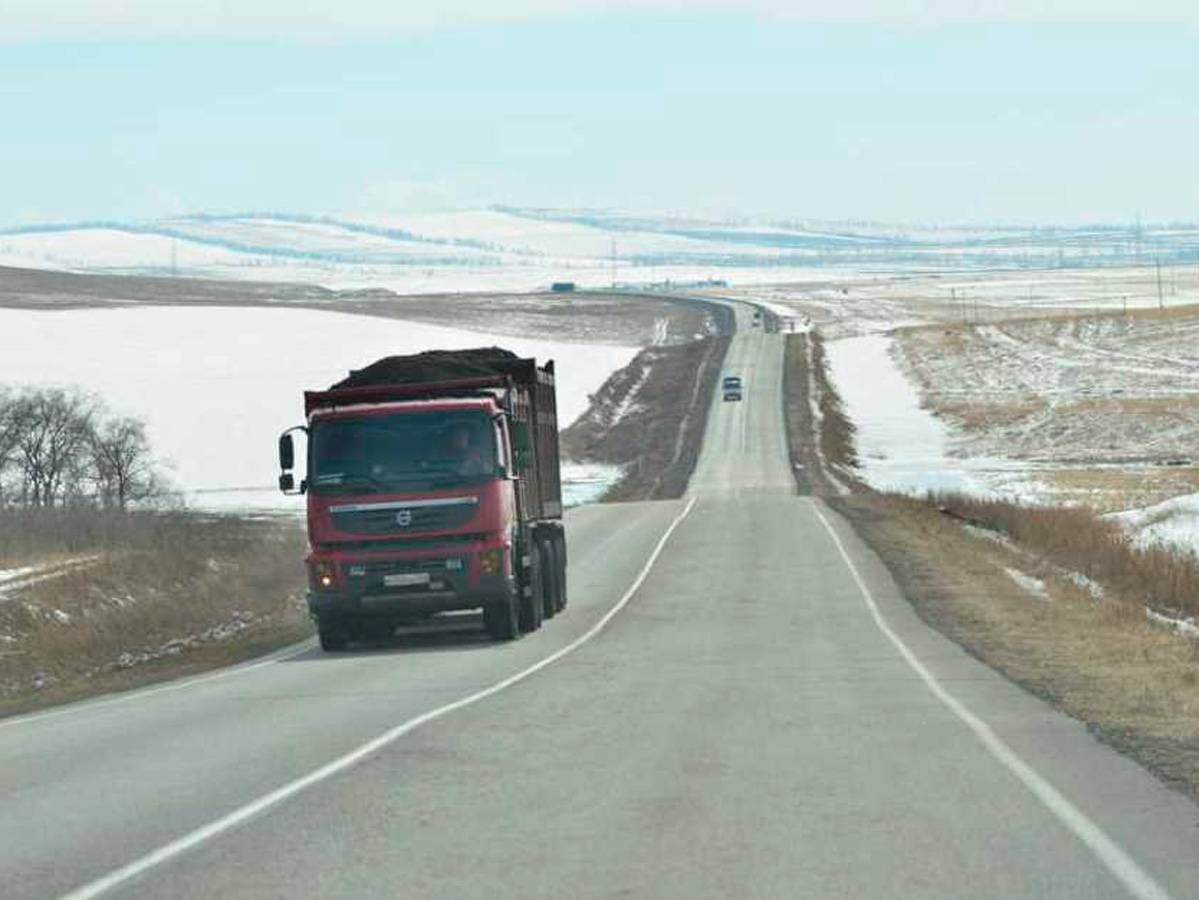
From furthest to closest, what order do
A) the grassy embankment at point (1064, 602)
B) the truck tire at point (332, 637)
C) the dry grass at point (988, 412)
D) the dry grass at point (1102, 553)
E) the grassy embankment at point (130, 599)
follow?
the dry grass at point (988, 412)
the dry grass at point (1102, 553)
the grassy embankment at point (130, 599)
the truck tire at point (332, 637)
the grassy embankment at point (1064, 602)

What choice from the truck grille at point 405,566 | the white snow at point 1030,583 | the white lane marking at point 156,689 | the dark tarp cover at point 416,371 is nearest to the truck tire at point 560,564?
the dark tarp cover at point 416,371

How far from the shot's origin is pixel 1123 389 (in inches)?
3809

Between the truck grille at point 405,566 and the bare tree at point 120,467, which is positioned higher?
the bare tree at point 120,467

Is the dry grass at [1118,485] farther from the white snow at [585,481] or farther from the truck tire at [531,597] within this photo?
the truck tire at [531,597]

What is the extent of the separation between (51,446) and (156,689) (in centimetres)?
4825

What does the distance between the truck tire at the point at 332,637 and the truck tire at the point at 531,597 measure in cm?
243

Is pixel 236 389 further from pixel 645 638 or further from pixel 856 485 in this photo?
pixel 645 638

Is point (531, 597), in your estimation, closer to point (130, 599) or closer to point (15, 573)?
point (130, 599)

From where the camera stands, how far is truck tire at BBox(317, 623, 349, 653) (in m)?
27.9

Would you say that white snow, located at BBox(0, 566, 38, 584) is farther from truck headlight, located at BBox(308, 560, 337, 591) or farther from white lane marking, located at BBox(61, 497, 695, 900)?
white lane marking, located at BBox(61, 497, 695, 900)

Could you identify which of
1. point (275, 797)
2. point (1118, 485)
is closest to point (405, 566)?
point (275, 797)

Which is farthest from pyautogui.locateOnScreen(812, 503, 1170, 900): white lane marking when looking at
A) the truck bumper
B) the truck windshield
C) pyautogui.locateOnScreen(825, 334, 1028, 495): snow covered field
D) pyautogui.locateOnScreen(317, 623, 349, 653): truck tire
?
pyautogui.locateOnScreen(825, 334, 1028, 495): snow covered field

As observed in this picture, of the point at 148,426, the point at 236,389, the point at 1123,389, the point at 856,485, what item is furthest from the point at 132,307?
the point at 856,485

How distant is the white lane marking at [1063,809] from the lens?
989 cm
